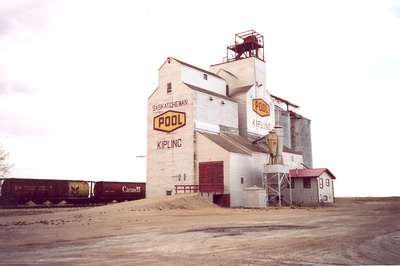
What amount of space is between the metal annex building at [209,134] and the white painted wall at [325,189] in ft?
14.3

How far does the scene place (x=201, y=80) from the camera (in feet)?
164

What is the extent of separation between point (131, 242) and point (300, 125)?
209 feet

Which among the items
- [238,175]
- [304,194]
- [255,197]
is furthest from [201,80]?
[304,194]

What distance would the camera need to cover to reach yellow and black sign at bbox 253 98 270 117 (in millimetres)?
54125

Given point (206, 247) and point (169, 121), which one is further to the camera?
point (169, 121)

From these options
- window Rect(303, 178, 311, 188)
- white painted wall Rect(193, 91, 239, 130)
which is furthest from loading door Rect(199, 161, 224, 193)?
window Rect(303, 178, 311, 188)

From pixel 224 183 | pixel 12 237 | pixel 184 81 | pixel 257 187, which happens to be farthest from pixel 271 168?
pixel 12 237

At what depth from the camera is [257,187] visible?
4253 cm

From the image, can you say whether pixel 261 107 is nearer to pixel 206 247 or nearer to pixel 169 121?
pixel 169 121

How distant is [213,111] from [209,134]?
10.5 ft

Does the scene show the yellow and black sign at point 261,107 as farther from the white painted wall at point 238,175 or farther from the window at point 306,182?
the white painted wall at point 238,175

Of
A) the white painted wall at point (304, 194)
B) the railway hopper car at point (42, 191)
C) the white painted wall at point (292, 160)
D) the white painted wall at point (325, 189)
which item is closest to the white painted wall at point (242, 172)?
the white painted wall at point (304, 194)

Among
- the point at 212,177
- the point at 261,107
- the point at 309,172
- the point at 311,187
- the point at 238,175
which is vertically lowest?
the point at 311,187

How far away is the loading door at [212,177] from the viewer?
138 feet
